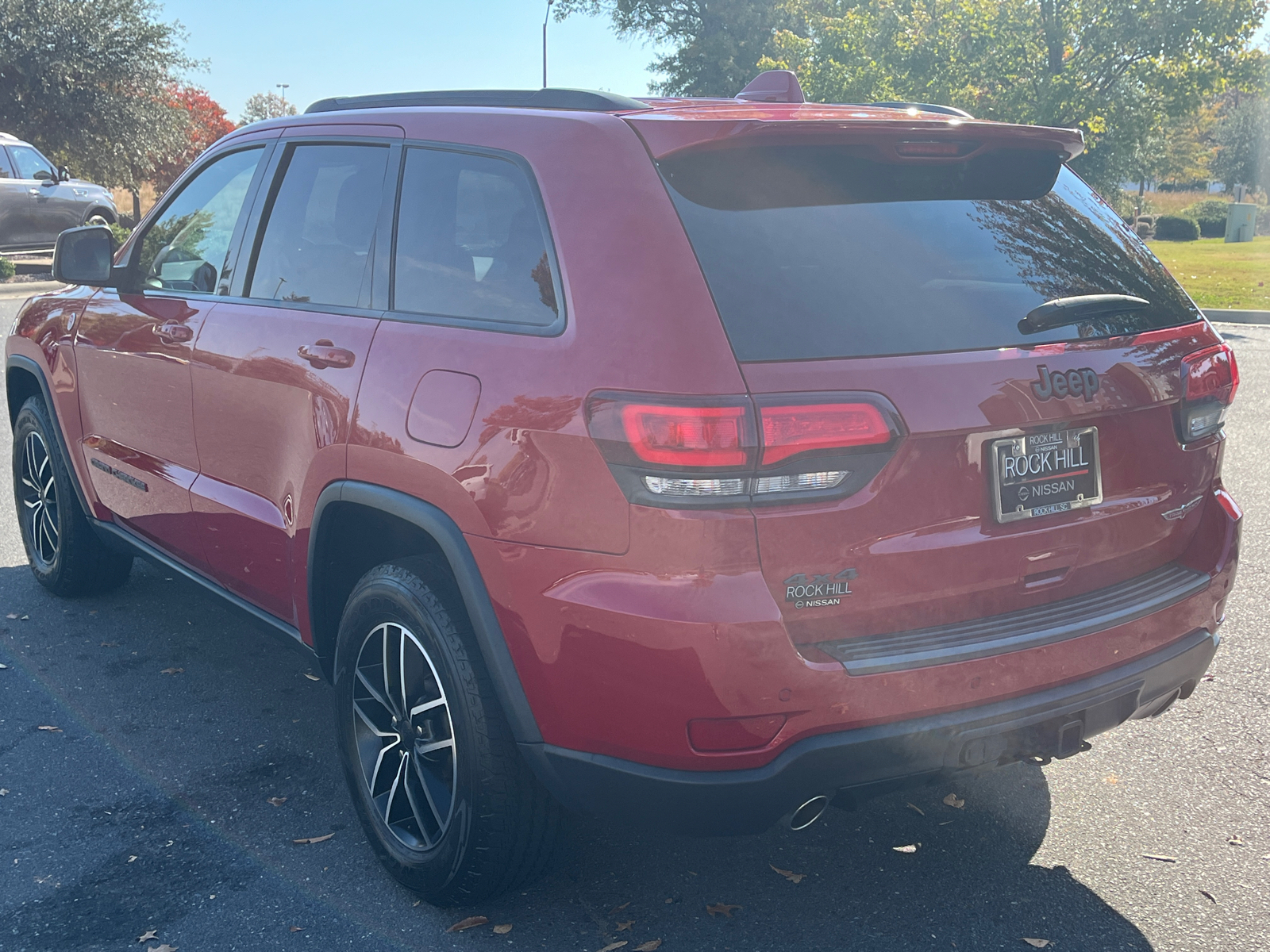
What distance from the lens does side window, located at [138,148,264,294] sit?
394 centimetres

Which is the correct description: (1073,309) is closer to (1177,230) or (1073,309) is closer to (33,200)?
(33,200)

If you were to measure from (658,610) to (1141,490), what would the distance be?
4.12 ft

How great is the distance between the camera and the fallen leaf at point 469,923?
2926 millimetres

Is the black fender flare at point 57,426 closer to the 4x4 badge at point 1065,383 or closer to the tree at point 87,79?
the 4x4 badge at point 1065,383

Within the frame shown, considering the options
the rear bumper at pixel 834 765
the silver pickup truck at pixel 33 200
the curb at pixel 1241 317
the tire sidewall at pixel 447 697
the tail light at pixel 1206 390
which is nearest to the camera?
the rear bumper at pixel 834 765

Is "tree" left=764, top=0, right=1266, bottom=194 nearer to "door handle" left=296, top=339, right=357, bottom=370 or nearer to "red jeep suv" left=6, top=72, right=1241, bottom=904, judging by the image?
"red jeep suv" left=6, top=72, right=1241, bottom=904

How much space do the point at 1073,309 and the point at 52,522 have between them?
175 inches

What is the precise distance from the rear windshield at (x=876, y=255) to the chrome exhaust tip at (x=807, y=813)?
944 millimetres

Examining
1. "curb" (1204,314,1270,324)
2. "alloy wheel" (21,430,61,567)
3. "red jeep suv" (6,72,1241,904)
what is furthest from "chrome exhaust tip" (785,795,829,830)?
"curb" (1204,314,1270,324)

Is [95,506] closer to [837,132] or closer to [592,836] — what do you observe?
[592,836]

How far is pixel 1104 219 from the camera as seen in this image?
3.15 m

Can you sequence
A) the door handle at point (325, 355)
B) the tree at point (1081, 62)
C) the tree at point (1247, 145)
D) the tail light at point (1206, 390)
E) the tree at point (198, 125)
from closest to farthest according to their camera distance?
the tail light at point (1206, 390), the door handle at point (325, 355), the tree at point (1081, 62), the tree at point (198, 125), the tree at point (1247, 145)

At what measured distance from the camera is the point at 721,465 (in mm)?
2299

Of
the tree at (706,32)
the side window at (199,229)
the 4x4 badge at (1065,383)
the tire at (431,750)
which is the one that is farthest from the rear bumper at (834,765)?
the tree at (706,32)
